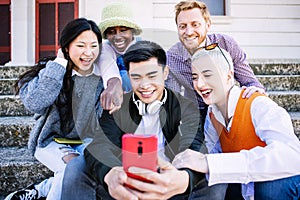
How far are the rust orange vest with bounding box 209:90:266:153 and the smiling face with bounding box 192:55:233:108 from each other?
81 millimetres

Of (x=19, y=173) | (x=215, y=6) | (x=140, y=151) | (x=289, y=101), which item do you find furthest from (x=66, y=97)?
(x=215, y=6)

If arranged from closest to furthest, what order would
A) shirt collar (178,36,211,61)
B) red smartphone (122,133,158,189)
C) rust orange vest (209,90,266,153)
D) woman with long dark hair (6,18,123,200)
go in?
red smartphone (122,133,158,189), rust orange vest (209,90,266,153), woman with long dark hair (6,18,123,200), shirt collar (178,36,211,61)

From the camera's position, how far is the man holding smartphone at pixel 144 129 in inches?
51.9

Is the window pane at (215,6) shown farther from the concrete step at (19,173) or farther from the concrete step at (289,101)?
the concrete step at (19,173)

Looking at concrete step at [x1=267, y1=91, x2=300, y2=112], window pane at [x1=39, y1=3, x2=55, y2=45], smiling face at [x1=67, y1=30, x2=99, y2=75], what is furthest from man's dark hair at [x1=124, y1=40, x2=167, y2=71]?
window pane at [x1=39, y1=3, x2=55, y2=45]

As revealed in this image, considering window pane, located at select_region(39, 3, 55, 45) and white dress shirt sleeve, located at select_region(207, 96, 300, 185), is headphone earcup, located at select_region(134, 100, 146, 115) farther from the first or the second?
window pane, located at select_region(39, 3, 55, 45)

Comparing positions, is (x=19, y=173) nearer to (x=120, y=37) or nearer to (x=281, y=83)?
(x=120, y=37)

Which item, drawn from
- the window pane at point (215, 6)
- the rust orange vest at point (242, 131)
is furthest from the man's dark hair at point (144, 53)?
the window pane at point (215, 6)

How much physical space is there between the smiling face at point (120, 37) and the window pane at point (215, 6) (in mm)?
2980

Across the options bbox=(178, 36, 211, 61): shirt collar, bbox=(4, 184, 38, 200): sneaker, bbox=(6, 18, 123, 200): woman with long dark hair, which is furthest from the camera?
bbox=(178, 36, 211, 61): shirt collar

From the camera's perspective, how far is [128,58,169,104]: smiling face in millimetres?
1466

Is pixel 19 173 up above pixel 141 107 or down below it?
below

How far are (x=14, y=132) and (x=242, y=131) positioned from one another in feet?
5.38

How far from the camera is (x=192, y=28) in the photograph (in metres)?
1.88
